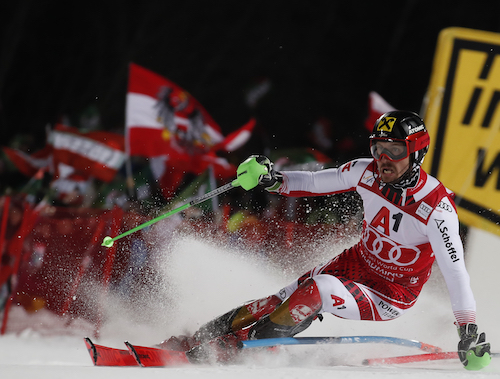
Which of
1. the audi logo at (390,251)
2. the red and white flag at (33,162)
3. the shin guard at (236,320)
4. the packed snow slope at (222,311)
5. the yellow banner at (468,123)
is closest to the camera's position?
the audi logo at (390,251)

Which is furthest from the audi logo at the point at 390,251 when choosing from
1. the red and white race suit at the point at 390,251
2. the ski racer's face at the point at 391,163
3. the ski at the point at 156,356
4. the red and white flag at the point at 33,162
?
the red and white flag at the point at 33,162

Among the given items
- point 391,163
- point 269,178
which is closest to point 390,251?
point 391,163

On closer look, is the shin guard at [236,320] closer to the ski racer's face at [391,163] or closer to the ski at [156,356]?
the ski at [156,356]

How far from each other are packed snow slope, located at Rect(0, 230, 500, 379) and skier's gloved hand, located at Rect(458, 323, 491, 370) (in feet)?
1.90

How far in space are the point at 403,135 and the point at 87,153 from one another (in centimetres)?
527

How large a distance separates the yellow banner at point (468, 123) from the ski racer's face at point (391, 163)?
8.47 feet

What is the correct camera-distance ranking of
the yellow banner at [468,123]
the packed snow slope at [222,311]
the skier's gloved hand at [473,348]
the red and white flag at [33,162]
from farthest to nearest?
1. the red and white flag at [33,162]
2. the yellow banner at [468,123]
3. the packed snow slope at [222,311]
4. the skier's gloved hand at [473,348]

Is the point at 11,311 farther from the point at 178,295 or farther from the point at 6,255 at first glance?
the point at 178,295

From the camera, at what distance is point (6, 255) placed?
4703 millimetres

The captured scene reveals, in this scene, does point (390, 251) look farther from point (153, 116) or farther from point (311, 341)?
point (153, 116)

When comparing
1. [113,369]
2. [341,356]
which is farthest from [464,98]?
[113,369]

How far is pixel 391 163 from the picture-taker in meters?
3.26

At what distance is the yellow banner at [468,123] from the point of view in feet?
18.2

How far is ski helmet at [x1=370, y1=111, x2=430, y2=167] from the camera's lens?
126 inches
